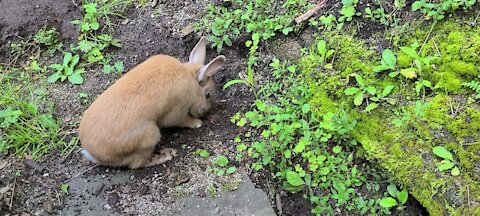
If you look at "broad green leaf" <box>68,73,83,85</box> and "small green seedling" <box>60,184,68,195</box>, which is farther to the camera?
"broad green leaf" <box>68,73,83,85</box>

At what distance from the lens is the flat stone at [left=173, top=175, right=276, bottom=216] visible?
4.04 m

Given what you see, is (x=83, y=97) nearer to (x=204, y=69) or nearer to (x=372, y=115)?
(x=204, y=69)

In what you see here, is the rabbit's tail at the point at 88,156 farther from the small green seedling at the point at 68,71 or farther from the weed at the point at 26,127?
the small green seedling at the point at 68,71

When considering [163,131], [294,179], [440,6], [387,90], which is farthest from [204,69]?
[440,6]

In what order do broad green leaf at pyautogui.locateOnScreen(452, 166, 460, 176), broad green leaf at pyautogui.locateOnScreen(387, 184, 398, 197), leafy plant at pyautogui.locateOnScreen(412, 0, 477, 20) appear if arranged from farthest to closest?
leafy plant at pyautogui.locateOnScreen(412, 0, 477, 20), broad green leaf at pyautogui.locateOnScreen(387, 184, 398, 197), broad green leaf at pyautogui.locateOnScreen(452, 166, 460, 176)

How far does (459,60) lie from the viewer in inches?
168

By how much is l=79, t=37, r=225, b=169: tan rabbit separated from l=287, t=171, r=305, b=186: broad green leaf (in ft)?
3.36

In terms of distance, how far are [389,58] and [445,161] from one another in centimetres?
98

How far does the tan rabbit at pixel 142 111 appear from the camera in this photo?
13.9 ft

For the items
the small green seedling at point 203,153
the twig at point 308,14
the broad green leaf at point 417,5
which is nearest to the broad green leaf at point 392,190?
the small green seedling at point 203,153

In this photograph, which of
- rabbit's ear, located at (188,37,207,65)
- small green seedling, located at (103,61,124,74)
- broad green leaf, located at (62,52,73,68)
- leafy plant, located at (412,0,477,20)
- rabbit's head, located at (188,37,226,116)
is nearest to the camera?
leafy plant, located at (412,0,477,20)

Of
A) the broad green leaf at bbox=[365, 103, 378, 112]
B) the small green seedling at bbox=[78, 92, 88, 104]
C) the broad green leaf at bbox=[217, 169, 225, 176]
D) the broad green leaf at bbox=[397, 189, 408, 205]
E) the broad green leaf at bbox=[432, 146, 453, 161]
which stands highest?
the broad green leaf at bbox=[365, 103, 378, 112]

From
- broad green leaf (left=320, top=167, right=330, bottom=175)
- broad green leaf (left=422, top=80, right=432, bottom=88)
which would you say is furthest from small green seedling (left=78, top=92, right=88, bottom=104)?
broad green leaf (left=422, top=80, right=432, bottom=88)

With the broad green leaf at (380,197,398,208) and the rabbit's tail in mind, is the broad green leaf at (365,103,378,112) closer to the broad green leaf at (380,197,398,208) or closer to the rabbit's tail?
the broad green leaf at (380,197,398,208)
